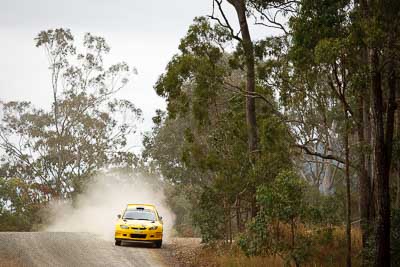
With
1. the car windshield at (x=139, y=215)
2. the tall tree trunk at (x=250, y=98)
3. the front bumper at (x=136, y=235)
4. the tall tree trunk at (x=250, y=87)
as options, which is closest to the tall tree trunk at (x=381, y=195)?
the tall tree trunk at (x=250, y=87)

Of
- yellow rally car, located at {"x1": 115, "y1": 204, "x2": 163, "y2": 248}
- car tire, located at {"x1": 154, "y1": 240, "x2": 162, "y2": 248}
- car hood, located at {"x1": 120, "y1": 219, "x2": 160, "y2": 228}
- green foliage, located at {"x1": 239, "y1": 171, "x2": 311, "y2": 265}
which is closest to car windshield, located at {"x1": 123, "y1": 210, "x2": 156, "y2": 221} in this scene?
yellow rally car, located at {"x1": 115, "y1": 204, "x2": 163, "y2": 248}

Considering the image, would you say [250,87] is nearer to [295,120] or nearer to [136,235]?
[295,120]

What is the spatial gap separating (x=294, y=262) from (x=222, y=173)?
621 cm

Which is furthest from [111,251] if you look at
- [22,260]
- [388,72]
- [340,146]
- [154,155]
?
[154,155]

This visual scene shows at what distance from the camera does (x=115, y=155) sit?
169ft

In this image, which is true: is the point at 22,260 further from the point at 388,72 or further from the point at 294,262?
the point at 388,72

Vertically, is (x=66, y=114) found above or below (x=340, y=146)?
above

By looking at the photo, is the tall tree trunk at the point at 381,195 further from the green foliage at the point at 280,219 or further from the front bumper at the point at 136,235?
the front bumper at the point at 136,235

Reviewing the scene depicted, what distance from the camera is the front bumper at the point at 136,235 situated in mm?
21484

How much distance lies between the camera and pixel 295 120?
19156mm

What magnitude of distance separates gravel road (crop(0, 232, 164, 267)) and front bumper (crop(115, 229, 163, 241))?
0.31 metres

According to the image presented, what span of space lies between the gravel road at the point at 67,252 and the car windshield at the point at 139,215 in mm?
939

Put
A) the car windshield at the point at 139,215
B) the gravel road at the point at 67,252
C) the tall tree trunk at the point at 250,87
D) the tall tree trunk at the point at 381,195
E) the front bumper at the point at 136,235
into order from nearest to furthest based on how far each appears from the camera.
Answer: the tall tree trunk at the point at 381,195, the gravel road at the point at 67,252, the tall tree trunk at the point at 250,87, the front bumper at the point at 136,235, the car windshield at the point at 139,215

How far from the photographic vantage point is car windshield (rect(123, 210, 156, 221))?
22688mm
